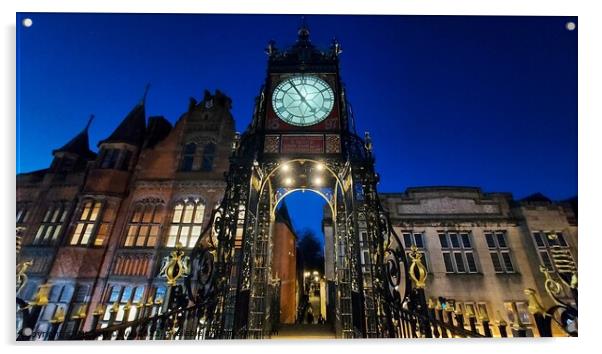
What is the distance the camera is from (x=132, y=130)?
8164mm

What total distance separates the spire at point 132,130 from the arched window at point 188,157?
1602 millimetres

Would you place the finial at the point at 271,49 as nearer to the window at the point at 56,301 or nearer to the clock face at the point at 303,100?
the clock face at the point at 303,100

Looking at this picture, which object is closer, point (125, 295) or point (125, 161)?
point (125, 295)

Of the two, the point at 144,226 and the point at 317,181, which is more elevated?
the point at 317,181

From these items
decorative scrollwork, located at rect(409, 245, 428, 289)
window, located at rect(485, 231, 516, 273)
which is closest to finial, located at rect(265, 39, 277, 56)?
decorative scrollwork, located at rect(409, 245, 428, 289)

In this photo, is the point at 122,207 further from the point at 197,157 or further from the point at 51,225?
the point at 197,157

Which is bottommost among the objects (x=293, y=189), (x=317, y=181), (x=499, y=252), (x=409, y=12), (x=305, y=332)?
(x=305, y=332)

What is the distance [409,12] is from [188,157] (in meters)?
7.69

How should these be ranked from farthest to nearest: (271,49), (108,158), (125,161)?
(125,161) < (108,158) < (271,49)

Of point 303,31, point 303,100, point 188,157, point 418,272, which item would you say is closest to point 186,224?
point 188,157

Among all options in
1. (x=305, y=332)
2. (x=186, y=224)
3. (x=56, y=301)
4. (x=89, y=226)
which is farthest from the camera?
(x=186, y=224)
